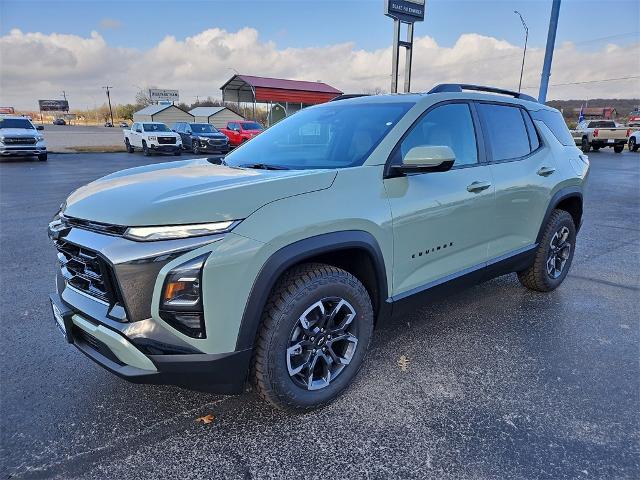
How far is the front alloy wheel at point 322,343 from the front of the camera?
244 cm

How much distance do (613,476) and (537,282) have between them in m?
2.44

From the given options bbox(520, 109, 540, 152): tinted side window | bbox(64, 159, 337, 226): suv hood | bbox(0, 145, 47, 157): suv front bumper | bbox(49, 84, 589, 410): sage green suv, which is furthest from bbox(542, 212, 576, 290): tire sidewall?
bbox(0, 145, 47, 157): suv front bumper

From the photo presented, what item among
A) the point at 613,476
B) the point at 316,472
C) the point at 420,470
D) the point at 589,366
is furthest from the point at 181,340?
the point at 589,366

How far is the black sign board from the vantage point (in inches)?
673

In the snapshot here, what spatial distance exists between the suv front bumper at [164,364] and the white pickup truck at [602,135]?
28.8 metres

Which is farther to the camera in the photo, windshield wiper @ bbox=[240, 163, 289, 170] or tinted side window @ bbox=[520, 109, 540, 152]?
tinted side window @ bbox=[520, 109, 540, 152]

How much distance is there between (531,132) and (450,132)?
126 cm

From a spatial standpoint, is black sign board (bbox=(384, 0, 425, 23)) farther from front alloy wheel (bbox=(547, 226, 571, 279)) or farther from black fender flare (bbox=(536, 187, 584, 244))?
front alloy wheel (bbox=(547, 226, 571, 279))

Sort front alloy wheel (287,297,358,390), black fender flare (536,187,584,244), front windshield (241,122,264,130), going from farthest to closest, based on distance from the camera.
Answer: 1. front windshield (241,122,264,130)
2. black fender flare (536,187,584,244)
3. front alloy wheel (287,297,358,390)

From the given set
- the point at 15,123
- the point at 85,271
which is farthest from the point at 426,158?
the point at 15,123

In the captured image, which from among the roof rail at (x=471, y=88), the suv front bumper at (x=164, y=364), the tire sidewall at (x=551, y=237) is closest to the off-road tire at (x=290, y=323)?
the suv front bumper at (x=164, y=364)

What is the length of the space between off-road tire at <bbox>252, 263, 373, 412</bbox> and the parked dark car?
23111mm

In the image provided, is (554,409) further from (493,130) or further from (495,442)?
(493,130)

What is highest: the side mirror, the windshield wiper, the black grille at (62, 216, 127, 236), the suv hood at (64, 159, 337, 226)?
the side mirror
